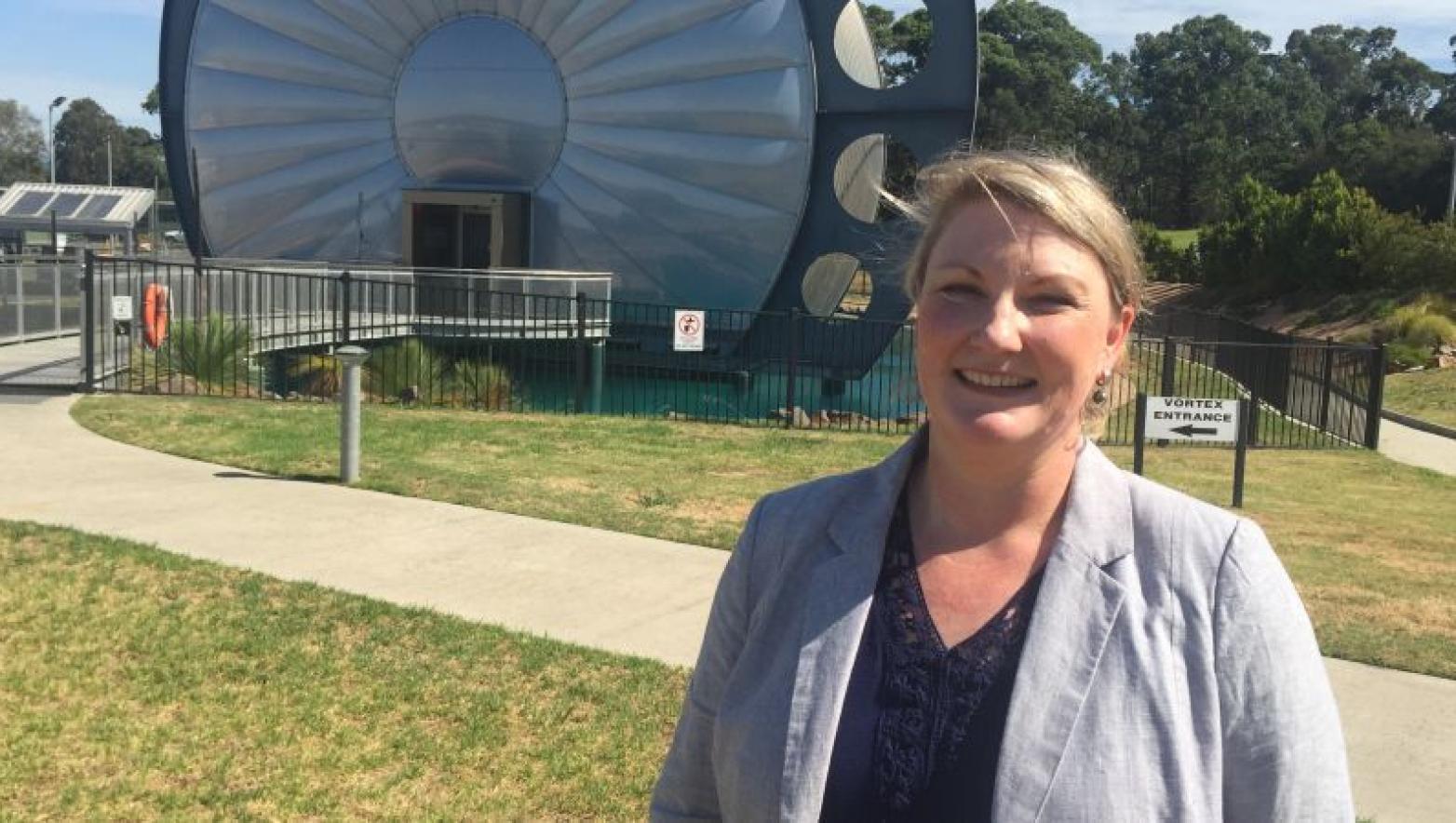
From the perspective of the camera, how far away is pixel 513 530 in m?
8.88

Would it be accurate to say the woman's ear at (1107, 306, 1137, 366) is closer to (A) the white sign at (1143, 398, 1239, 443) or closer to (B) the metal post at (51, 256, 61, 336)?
(A) the white sign at (1143, 398, 1239, 443)

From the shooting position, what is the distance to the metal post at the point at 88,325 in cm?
1454

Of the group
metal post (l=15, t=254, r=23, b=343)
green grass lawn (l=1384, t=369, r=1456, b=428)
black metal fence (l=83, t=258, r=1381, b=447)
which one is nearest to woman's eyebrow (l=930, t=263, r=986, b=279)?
black metal fence (l=83, t=258, r=1381, b=447)

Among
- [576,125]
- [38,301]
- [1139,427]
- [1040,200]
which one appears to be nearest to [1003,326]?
[1040,200]

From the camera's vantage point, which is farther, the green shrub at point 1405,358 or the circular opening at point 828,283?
the green shrub at point 1405,358

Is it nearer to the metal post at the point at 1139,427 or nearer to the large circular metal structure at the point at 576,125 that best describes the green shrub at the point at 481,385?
the large circular metal structure at the point at 576,125

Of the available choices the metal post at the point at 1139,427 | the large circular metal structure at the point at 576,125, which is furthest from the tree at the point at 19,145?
the metal post at the point at 1139,427

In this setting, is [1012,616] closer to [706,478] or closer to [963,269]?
[963,269]

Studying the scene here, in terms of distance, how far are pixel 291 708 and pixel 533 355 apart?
1652cm

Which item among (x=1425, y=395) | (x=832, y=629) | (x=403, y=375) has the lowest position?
(x=1425, y=395)

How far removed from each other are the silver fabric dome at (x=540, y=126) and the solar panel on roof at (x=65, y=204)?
20.0 meters

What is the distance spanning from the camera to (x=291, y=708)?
17.5 feet

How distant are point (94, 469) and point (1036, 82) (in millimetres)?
87205

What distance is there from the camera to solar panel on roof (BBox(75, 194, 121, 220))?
151 feet
